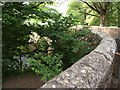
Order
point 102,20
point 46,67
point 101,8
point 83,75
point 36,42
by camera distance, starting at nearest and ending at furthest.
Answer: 1. point 83,75
2. point 46,67
3. point 36,42
4. point 102,20
5. point 101,8

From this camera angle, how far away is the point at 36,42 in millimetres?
5676

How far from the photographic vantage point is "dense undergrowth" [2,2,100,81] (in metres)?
A: 4.45

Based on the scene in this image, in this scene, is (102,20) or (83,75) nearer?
(83,75)

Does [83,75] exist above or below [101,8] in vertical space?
below

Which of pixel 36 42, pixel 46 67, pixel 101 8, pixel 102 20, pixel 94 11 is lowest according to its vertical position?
pixel 46 67

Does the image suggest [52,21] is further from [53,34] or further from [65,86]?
[65,86]

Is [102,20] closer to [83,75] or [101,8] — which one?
[101,8]

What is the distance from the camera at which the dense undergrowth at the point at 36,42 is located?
445cm

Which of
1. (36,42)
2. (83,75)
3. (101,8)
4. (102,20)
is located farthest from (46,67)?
(101,8)

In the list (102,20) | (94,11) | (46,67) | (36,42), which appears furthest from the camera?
(94,11)

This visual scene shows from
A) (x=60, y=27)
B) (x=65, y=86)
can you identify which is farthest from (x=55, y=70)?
(x=65, y=86)

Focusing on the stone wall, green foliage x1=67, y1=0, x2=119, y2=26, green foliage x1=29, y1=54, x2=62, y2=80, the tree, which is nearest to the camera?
the stone wall

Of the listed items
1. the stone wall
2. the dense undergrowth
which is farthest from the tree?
the stone wall

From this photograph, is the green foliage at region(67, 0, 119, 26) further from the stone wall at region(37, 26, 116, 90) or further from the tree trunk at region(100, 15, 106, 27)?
the stone wall at region(37, 26, 116, 90)
